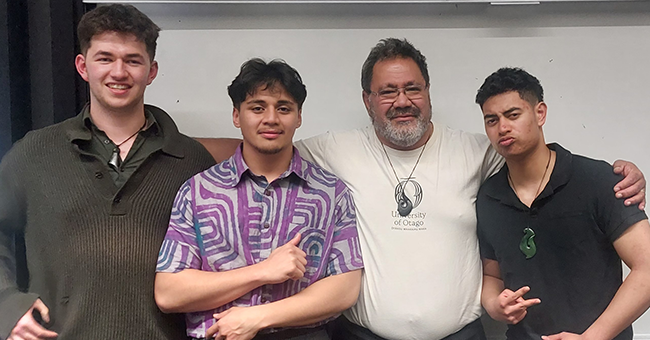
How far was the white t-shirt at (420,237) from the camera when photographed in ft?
4.89

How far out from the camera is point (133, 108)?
144 centimetres

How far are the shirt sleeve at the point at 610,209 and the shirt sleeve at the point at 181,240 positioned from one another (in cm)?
116

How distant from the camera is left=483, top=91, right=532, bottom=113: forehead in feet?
4.74

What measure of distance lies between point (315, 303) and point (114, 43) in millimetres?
950

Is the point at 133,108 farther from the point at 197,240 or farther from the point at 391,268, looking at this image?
the point at 391,268

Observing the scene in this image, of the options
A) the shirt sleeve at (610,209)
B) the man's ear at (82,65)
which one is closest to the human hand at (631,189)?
the shirt sleeve at (610,209)

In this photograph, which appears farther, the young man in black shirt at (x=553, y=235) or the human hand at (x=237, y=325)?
the young man in black shirt at (x=553, y=235)

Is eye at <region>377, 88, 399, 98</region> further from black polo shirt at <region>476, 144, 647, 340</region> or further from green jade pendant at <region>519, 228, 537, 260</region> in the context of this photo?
green jade pendant at <region>519, 228, 537, 260</region>

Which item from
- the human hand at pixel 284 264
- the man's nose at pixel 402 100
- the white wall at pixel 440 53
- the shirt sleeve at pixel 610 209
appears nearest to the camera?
the human hand at pixel 284 264

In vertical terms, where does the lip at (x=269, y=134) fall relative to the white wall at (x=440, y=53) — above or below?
below

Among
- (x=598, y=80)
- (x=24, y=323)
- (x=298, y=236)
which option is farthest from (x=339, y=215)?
(x=598, y=80)

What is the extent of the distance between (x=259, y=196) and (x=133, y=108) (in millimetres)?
484

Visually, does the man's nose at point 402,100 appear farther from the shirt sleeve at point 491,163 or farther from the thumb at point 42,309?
the thumb at point 42,309

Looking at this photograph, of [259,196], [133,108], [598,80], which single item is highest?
[598,80]
